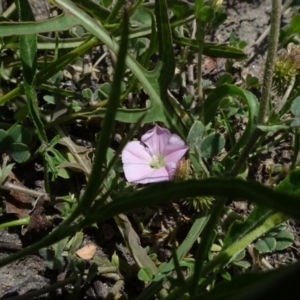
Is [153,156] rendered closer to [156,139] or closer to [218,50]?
[156,139]

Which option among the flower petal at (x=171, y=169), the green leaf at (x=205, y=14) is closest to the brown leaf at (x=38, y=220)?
the flower petal at (x=171, y=169)

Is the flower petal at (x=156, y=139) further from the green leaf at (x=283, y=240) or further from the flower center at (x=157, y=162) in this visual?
the green leaf at (x=283, y=240)

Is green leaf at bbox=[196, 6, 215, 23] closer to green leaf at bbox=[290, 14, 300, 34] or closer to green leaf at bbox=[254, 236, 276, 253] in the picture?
green leaf at bbox=[290, 14, 300, 34]

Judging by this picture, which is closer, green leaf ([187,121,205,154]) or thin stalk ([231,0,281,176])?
thin stalk ([231,0,281,176])

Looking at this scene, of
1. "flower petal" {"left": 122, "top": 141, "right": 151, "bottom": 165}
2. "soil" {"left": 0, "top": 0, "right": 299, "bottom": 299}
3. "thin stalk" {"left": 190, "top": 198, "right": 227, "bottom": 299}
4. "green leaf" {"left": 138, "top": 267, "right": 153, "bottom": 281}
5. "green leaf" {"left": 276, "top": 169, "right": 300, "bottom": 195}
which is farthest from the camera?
"flower petal" {"left": 122, "top": 141, "right": 151, "bottom": 165}

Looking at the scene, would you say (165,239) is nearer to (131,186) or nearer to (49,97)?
(131,186)

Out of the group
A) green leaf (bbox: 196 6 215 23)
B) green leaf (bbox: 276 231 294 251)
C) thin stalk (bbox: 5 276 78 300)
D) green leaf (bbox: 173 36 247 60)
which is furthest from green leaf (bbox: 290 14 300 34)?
thin stalk (bbox: 5 276 78 300)

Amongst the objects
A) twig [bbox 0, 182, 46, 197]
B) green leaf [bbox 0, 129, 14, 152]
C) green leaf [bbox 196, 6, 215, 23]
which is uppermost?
green leaf [bbox 196, 6, 215, 23]
